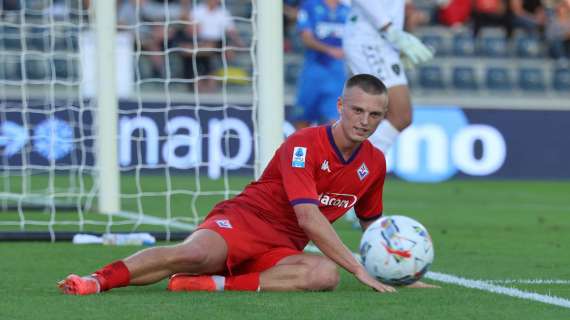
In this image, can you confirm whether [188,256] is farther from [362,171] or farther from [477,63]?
[477,63]

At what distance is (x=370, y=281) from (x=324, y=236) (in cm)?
28

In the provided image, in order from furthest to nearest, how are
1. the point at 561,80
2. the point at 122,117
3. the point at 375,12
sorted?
the point at 561,80
the point at 122,117
the point at 375,12

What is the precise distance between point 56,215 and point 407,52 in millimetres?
3487

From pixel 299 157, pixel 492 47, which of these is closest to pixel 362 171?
pixel 299 157

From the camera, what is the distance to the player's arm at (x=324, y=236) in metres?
5.45

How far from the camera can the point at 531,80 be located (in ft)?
62.5

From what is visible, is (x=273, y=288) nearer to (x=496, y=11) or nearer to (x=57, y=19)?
(x=57, y=19)

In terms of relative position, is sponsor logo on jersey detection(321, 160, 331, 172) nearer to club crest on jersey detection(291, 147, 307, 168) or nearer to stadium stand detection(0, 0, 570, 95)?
club crest on jersey detection(291, 147, 307, 168)

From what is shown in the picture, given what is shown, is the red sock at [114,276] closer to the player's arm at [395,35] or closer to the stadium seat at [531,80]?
the player's arm at [395,35]

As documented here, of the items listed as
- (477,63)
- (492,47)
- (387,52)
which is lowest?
(477,63)

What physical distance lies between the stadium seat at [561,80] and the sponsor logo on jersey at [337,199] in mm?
13846

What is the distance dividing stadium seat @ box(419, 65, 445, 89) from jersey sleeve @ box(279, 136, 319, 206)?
43.0 feet

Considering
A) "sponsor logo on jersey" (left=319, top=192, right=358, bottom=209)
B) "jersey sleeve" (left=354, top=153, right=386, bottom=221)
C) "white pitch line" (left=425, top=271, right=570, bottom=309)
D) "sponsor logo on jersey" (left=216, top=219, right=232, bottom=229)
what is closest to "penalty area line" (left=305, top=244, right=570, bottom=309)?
"white pitch line" (left=425, top=271, right=570, bottom=309)

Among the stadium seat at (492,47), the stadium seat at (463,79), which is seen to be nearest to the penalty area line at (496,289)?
the stadium seat at (463,79)
